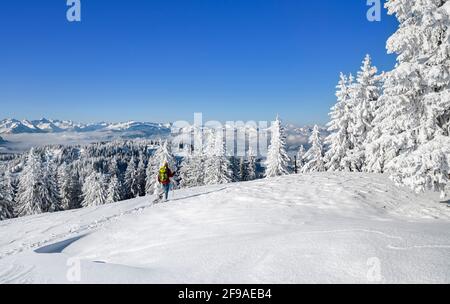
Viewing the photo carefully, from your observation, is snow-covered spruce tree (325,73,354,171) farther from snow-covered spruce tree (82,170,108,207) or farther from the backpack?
snow-covered spruce tree (82,170,108,207)

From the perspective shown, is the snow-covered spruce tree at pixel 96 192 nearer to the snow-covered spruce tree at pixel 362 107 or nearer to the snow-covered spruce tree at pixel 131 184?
the snow-covered spruce tree at pixel 131 184

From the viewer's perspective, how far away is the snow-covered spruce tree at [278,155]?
47.3 m

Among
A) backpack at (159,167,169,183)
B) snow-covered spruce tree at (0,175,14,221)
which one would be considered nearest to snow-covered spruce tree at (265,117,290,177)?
backpack at (159,167,169,183)

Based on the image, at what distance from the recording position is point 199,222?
11562 millimetres

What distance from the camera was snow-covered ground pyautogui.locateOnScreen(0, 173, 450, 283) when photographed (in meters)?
5.32

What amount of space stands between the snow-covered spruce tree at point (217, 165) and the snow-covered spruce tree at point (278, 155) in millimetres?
9034

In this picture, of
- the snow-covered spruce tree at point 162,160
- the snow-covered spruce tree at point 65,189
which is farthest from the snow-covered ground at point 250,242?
the snow-covered spruce tree at point 65,189

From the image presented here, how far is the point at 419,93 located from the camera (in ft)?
41.9

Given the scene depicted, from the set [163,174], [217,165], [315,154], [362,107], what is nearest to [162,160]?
[217,165]

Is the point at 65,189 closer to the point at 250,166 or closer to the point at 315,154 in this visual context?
the point at 250,166

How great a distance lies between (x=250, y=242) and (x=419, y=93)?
34.9 feet

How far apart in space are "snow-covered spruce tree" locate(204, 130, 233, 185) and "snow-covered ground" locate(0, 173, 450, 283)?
3762 centimetres
